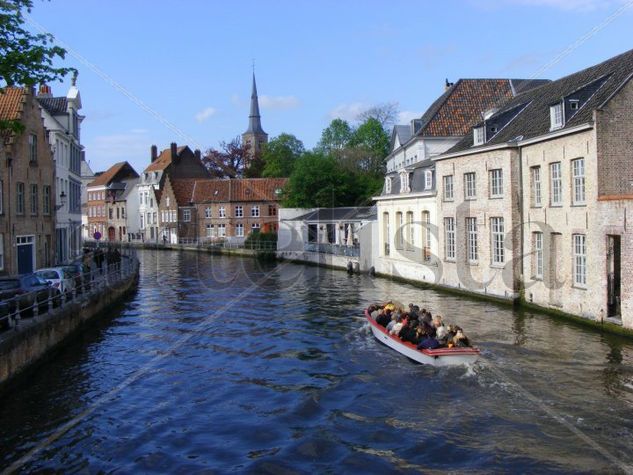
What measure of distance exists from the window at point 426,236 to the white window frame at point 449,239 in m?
2.11

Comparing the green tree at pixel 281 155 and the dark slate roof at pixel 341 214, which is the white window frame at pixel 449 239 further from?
the green tree at pixel 281 155

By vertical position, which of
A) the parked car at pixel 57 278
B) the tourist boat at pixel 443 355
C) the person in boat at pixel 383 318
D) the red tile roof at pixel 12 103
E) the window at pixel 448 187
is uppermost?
the red tile roof at pixel 12 103

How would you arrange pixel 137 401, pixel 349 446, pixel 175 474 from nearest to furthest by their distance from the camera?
pixel 175 474
pixel 349 446
pixel 137 401

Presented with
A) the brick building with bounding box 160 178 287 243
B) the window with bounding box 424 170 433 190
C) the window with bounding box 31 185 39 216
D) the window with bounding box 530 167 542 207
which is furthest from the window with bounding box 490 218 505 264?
Result: the brick building with bounding box 160 178 287 243

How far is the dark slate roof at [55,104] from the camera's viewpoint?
144 feet

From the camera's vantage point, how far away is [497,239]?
28.1 meters

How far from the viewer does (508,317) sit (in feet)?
80.3

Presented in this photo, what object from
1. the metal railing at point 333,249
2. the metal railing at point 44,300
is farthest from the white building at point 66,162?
the metal railing at point 333,249

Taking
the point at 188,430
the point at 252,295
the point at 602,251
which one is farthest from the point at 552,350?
the point at 252,295

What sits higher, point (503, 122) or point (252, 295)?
point (503, 122)

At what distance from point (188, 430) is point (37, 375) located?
20.7ft

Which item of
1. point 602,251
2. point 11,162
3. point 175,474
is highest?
point 11,162

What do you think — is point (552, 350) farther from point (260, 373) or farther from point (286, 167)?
point (286, 167)

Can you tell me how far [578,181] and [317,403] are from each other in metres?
13.1
